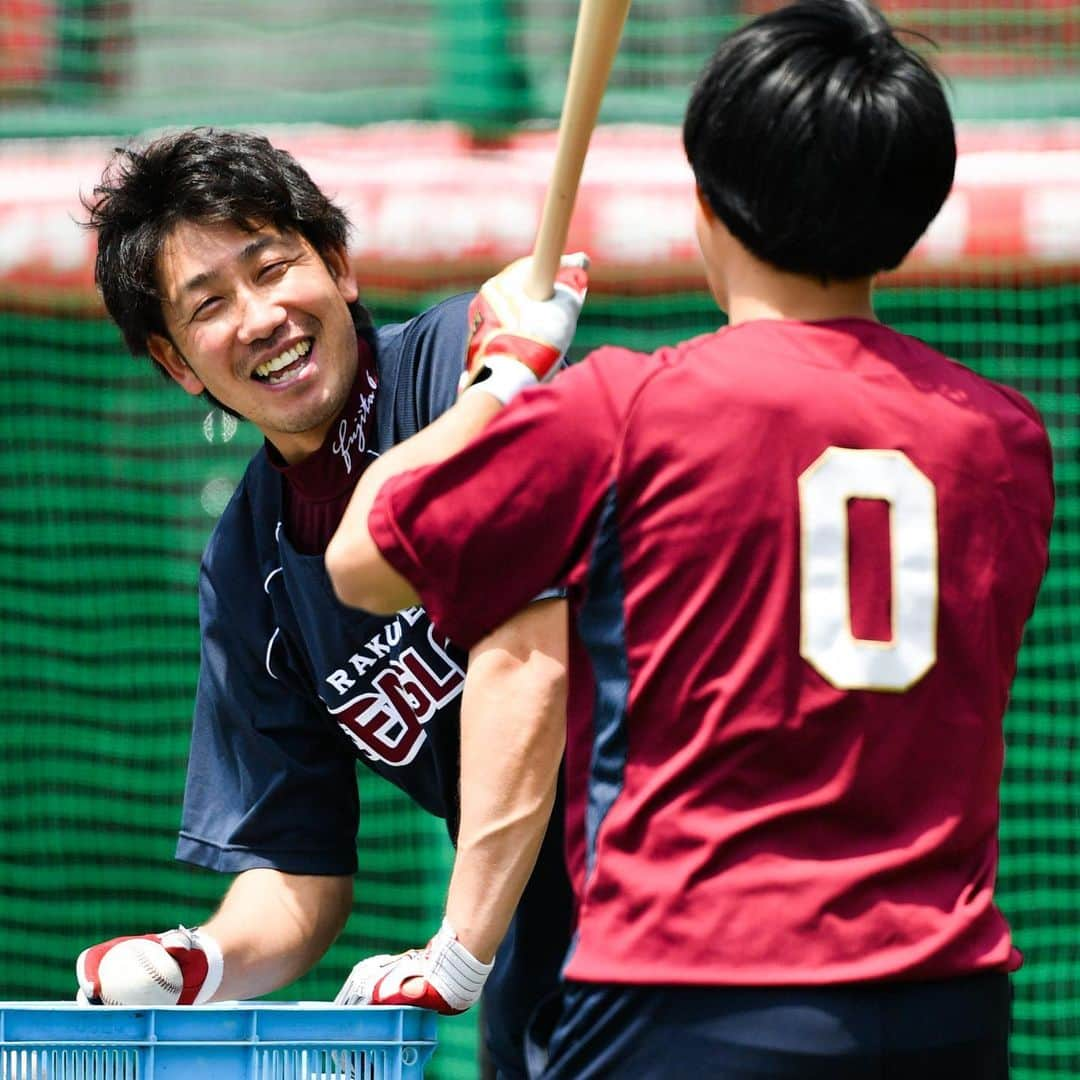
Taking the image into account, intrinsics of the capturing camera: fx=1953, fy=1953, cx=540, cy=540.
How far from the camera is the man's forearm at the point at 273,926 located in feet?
7.39

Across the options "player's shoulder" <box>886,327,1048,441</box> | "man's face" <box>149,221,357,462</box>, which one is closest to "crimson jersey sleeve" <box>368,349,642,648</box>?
"player's shoulder" <box>886,327,1048,441</box>

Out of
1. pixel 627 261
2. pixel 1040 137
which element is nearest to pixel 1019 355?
pixel 1040 137

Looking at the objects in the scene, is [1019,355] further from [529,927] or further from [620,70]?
[529,927]

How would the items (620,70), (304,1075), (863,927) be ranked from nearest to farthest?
(863,927) → (304,1075) → (620,70)

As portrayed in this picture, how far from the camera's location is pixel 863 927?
4.60 feet

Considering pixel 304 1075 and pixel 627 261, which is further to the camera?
pixel 627 261

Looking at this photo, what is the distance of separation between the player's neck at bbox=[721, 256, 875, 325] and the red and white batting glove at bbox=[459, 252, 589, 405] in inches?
7.8

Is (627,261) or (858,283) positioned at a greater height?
(858,283)

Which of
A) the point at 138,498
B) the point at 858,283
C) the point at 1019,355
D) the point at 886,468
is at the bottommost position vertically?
the point at 138,498

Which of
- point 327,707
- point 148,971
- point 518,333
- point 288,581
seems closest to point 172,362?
point 288,581

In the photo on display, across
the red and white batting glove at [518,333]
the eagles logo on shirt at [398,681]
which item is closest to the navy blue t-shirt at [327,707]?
the eagles logo on shirt at [398,681]

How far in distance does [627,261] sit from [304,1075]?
233cm

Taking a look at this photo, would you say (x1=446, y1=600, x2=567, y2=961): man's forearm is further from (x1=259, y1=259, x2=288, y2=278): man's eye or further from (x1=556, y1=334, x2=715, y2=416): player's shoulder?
(x1=259, y1=259, x2=288, y2=278): man's eye

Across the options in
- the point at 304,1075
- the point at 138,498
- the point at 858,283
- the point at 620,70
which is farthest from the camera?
the point at 138,498
